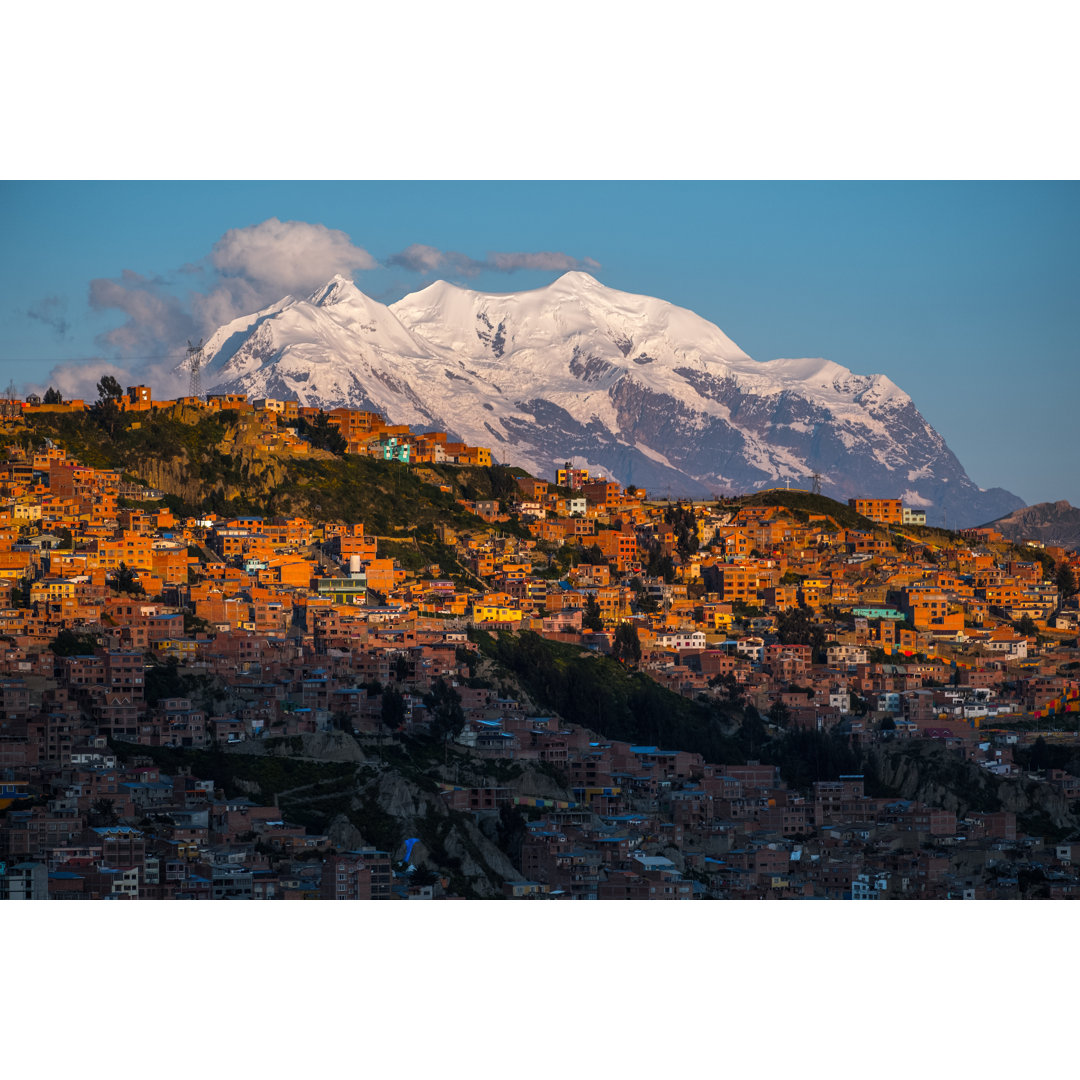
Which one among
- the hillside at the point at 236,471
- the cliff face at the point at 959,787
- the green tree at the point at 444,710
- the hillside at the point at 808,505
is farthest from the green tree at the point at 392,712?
the hillside at the point at 808,505

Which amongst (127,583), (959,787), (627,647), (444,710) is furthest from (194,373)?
(959,787)

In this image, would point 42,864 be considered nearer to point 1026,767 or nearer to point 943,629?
point 1026,767

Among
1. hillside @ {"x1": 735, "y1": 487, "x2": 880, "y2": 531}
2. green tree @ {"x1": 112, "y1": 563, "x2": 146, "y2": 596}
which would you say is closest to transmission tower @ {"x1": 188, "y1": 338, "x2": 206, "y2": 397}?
green tree @ {"x1": 112, "y1": 563, "x2": 146, "y2": 596}

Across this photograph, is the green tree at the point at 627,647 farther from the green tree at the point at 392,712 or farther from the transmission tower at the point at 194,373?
the transmission tower at the point at 194,373

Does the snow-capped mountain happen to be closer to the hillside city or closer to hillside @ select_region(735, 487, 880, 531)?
hillside @ select_region(735, 487, 880, 531)

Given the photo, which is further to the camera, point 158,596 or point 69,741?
point 158,596

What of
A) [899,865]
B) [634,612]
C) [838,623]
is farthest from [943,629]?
[899,865]
